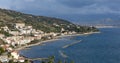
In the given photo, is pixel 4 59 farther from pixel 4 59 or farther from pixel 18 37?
pixel 18 37

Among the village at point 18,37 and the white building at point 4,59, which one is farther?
the village at point 18,37

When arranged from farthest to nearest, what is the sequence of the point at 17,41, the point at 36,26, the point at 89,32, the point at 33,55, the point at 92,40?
the point at 89,32, the point at 36,26, the point at 92,40, the point at 17,41, the point at 33,55

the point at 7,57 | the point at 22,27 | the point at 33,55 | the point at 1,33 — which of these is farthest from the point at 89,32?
the point at 7,57

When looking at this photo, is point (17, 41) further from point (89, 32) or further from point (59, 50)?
point (89, 32)

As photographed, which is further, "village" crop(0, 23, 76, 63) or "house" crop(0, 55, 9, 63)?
"village" crop(0, 23, 76, 63)

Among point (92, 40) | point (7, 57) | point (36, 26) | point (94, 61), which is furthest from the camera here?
point (36, 26)

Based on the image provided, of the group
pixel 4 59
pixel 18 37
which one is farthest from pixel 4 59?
pixel 18 37

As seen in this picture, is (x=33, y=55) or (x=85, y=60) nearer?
(x=85, y=60)
